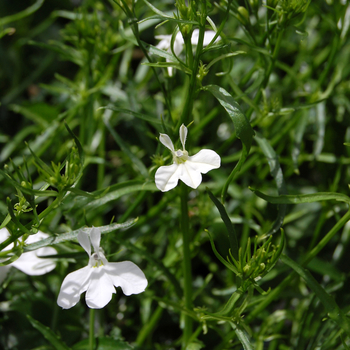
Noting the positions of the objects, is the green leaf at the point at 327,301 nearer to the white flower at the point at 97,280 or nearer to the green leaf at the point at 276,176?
the green leaf at the point at 276,176

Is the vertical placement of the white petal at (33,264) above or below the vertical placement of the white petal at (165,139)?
below

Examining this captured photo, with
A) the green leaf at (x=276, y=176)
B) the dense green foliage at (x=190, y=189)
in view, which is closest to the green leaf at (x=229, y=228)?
the dense green foliage at (x=190, y=189)

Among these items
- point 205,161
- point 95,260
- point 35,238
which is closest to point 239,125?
point 205,161

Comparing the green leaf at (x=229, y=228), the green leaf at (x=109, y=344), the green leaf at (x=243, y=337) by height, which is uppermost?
the green leaf at (x=229, y=228)

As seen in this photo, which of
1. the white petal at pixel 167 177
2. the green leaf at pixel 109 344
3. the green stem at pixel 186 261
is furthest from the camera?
Answer: the green leaf at pixel 109 344

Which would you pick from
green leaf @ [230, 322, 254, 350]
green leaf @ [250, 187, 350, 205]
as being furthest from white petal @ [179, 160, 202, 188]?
green leaf @ [230, 322, 254, 350]
